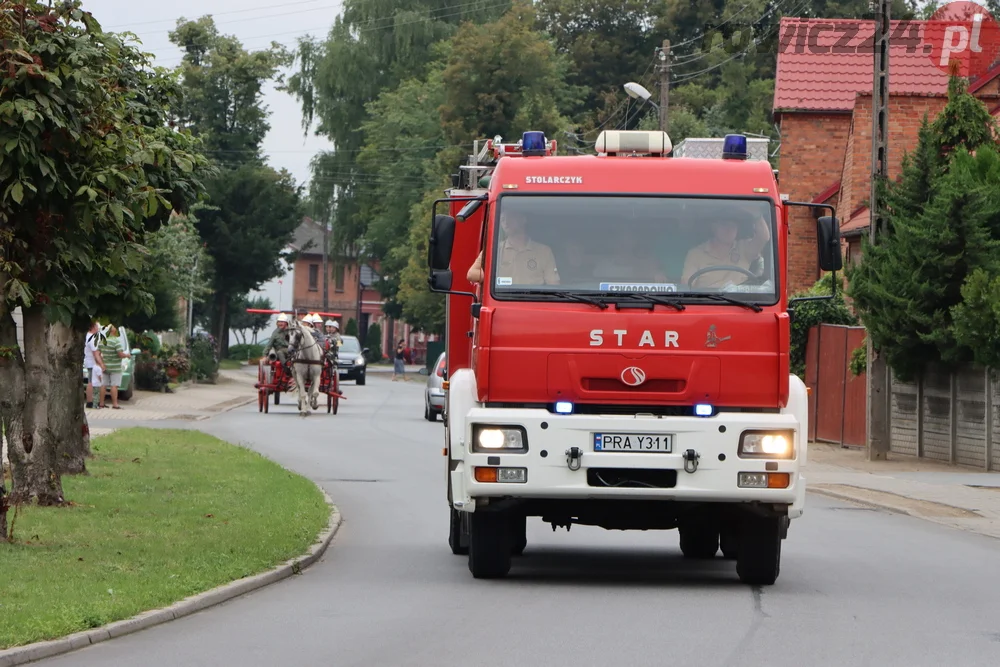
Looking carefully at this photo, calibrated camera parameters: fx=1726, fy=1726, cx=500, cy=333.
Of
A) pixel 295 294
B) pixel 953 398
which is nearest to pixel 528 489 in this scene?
pixel 953 398

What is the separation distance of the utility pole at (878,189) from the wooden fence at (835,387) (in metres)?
1.73

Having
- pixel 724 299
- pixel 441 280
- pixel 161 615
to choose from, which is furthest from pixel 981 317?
pixel 161 615

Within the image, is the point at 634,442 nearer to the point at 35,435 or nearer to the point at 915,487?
the point at 35,435

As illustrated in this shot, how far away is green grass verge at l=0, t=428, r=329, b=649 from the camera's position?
9750 mm

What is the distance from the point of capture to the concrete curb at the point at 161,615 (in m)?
8.36

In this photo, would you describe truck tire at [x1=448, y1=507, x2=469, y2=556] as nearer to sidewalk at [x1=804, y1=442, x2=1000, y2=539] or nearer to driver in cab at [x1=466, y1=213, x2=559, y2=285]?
driver in cab at [x1=466, y1=213, x2=559, y2=285]

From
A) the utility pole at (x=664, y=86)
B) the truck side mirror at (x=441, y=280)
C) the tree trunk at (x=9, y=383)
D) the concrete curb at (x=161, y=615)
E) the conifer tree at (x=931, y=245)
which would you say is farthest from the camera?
the utility pole at (x=664, y=86)

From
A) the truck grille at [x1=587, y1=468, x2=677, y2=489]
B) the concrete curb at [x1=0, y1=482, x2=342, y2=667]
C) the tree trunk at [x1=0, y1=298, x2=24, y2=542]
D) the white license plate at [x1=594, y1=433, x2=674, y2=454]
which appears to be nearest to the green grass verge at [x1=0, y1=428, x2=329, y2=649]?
the concrete curb at [x1=0, y1=482, x2=342, y2=667]

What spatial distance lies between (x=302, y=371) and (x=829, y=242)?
24.4 meters

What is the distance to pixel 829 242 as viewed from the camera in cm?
1140

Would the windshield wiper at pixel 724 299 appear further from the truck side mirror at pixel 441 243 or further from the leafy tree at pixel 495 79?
the leafy tree at pixel 495 79

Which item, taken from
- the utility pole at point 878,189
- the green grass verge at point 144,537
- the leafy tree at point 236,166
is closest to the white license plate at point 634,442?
the green grass verge at point 144,537

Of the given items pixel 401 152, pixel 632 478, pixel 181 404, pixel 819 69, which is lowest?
pixel 181 404

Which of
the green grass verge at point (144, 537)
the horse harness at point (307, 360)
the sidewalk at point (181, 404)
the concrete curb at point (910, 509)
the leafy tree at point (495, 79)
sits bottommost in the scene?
the concrete curb at point (910, 509)
